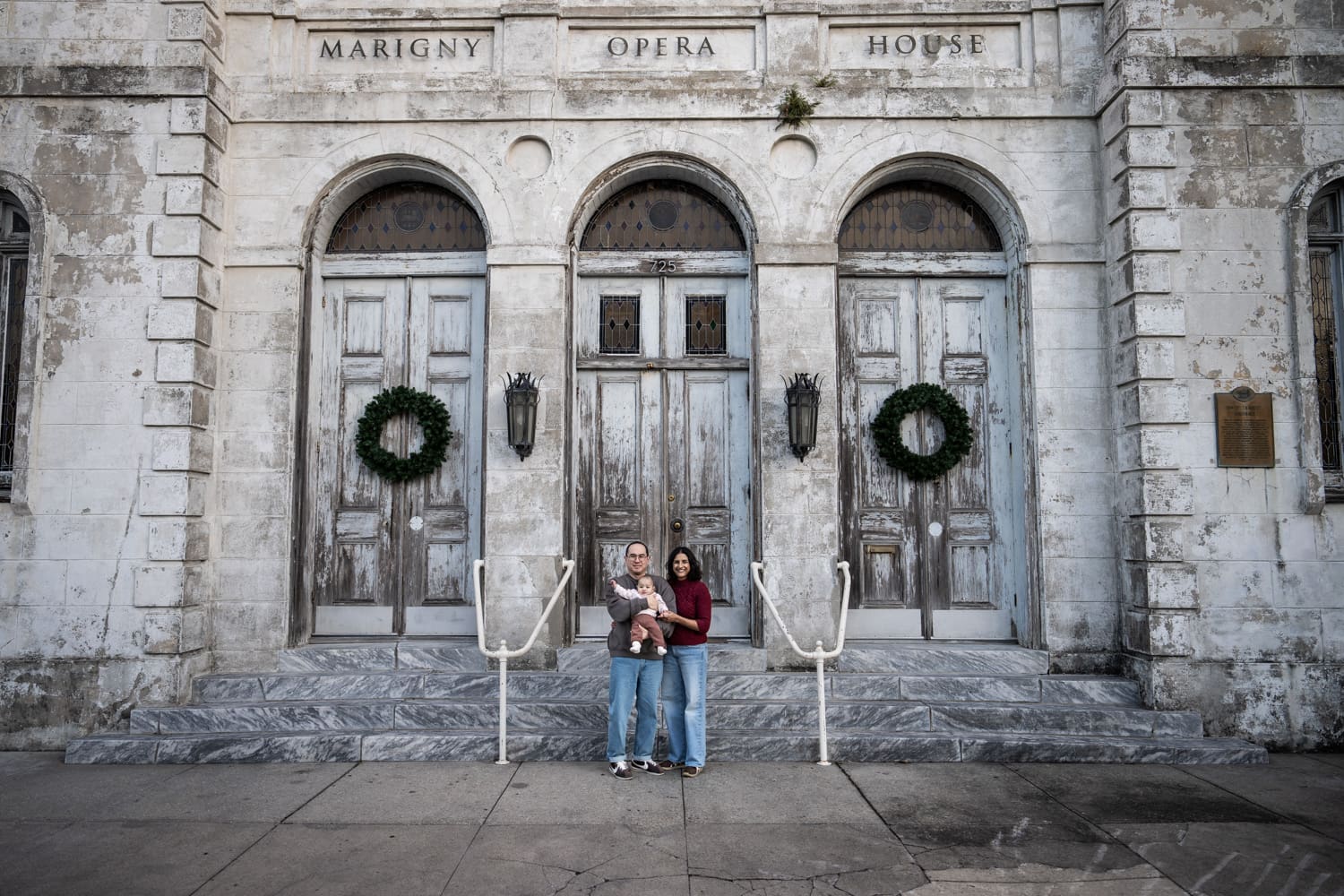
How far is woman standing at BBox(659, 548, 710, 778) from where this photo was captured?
5.92 metres

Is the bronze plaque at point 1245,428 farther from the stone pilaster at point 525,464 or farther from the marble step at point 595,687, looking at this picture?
the stone pilaster at point 525,464

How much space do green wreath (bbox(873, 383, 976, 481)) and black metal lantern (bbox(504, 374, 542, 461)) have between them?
3.13 meters

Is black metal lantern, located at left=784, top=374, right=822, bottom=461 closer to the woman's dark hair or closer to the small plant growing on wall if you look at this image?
the woman's dark hair

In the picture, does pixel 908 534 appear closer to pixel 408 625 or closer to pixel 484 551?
pixel 484 551

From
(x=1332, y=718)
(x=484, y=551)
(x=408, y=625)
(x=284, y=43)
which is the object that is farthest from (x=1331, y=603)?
(x=284, y=43)

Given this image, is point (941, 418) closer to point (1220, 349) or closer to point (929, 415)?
point (929, 415)

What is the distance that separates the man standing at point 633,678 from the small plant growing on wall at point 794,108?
14.2 feet

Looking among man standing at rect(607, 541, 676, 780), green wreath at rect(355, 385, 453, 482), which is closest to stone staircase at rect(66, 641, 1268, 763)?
man standing at rect(607, 541, 676, 780)

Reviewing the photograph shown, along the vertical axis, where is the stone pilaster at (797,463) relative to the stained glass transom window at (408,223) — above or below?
below

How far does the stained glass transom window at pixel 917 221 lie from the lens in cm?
824

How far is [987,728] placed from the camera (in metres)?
6.68

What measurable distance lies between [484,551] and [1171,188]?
263 inches

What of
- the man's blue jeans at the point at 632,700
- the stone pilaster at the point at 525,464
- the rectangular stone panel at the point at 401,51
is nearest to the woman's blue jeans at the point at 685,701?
the man's blue jeans at the point at 632,700

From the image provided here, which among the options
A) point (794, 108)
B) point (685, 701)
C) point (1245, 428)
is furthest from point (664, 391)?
point (1245, 428)
